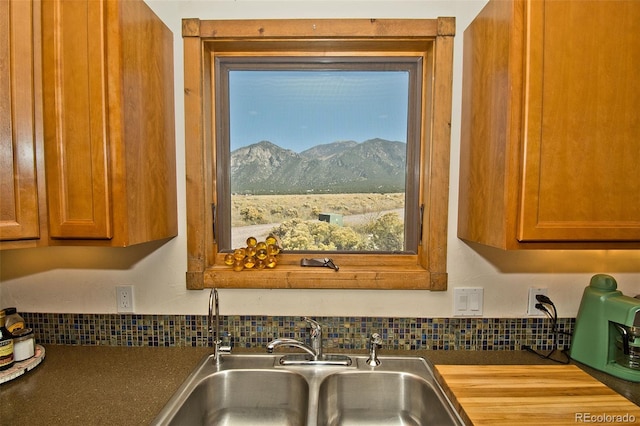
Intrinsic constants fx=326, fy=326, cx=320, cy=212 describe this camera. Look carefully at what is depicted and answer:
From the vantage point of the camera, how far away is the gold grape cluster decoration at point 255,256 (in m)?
1.32

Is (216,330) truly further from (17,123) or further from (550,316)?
(550,316)

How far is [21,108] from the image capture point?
3.03ft

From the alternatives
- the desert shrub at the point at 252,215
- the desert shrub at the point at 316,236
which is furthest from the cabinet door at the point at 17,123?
the desert shrub at the point at 316,236

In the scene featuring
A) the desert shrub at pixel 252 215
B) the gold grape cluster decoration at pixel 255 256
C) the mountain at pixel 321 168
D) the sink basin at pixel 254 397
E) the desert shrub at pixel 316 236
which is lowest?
the sink basin at pixel 254 397

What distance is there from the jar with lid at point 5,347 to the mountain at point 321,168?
89cm

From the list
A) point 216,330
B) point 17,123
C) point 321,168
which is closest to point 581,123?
point 321,168

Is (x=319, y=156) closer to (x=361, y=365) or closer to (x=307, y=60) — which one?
(x=307, y=60)

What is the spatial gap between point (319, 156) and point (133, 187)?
2.38ft

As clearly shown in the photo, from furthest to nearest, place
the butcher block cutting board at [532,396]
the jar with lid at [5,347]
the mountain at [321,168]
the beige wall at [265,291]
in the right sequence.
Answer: the mountain at [321,168], the beige wall at [265,291], the jar with lid at [5,347], the butcher block cutting board at [532,396]

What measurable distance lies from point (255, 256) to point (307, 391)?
1.77ft

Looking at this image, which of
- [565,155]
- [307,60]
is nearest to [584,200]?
[565,155]

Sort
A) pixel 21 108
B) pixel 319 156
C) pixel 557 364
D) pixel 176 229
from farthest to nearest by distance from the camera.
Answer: pixel 319 156 → pixel 176 229 → pixel 557 364 → pixel 21 108

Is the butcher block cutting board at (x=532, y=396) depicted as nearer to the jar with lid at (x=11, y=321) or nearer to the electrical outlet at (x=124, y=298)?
the electrical outlet at (x=124, y=298)

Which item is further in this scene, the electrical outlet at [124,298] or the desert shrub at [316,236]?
the desert shrub at [316,236]
